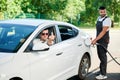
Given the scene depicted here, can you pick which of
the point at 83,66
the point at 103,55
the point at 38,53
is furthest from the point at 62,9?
the point at 38,53

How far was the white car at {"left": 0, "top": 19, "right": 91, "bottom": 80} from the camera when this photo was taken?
6504 millimetres

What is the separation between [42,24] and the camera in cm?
786

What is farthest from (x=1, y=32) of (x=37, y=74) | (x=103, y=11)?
(x=103, y=11)

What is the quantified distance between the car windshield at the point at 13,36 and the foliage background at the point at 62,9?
24.0m

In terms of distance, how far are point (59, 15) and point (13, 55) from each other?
3775cm

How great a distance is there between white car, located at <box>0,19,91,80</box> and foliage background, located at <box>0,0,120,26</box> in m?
22.9

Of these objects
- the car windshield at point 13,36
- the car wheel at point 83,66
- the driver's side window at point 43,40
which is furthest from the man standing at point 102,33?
the car windshield at point 13,36

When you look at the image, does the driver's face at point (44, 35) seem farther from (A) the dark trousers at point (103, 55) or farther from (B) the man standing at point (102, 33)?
(A) the dark trousers at point (103, 55)

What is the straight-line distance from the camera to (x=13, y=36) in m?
7.43

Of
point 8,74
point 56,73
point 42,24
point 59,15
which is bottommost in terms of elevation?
point 59,15

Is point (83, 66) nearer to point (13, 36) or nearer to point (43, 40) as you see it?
point (43, 40)

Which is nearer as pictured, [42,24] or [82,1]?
[42,24]

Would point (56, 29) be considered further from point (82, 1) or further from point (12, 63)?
point (82, 1)

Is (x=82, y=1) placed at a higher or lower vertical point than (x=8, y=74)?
lower
